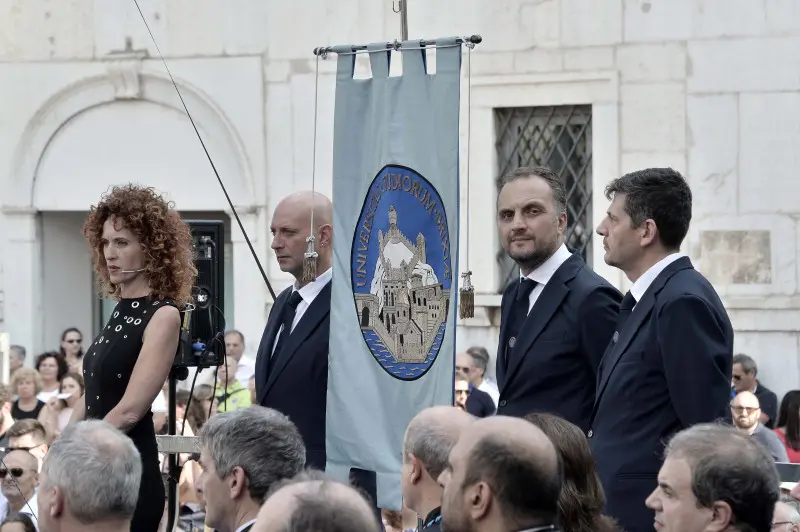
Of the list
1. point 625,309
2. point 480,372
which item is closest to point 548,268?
point 625,309

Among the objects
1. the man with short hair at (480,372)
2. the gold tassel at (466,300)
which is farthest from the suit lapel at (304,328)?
the man with short hair at (480,372)

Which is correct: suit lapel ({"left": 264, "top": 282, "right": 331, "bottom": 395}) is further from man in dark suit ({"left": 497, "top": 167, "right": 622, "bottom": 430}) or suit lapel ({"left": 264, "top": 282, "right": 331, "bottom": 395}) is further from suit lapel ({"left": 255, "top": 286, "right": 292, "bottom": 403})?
man in dark suit ({"left": 497, "top": 167, "right": 622, "bottom": 430})

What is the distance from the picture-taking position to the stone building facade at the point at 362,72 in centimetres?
1197

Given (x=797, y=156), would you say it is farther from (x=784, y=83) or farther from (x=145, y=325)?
(x=145, y=325)

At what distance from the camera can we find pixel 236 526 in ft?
12.8

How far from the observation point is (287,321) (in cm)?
563

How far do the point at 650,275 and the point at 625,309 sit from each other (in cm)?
15

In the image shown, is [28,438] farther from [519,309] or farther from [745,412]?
[745,412]

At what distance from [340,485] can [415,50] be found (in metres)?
2.82

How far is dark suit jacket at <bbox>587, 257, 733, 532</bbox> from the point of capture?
4.27 metres

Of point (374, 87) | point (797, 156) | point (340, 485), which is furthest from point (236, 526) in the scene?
point (797, 156)

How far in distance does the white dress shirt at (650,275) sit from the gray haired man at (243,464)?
1.21m

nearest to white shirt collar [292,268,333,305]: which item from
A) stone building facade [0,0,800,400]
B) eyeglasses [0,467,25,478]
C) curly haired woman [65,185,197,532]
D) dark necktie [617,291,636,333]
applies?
curly haired woman [65,185,197,532]

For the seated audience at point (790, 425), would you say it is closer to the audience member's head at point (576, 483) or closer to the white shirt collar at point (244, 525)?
the audience member's head at point (576, 483)
